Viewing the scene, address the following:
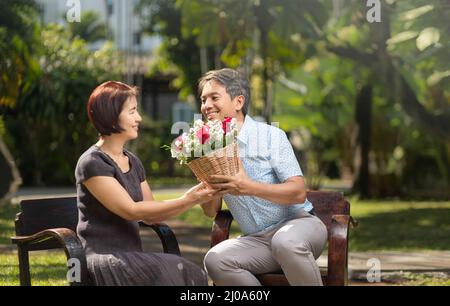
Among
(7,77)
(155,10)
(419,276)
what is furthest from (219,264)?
(155,10)

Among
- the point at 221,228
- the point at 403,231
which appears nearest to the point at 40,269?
the point at 221,228

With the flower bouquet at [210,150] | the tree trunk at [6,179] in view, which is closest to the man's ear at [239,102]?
the flower bouquet at [210,150]

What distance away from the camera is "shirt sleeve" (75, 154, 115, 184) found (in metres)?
3.64

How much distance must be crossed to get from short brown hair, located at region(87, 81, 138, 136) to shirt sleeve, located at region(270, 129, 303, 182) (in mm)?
740

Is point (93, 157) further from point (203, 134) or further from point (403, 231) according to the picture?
point (403, 231)

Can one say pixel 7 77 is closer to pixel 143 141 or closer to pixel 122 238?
pixel 122 238

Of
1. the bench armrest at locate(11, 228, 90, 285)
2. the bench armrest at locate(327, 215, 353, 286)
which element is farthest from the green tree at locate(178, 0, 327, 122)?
the bench armrest at locate(11, 228, 90, 285)

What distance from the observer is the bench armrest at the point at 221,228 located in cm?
425

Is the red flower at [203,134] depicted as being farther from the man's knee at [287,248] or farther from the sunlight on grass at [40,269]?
the sunlight on grass at [40,269]

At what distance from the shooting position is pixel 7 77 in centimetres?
1001

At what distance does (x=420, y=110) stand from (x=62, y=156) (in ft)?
35.1

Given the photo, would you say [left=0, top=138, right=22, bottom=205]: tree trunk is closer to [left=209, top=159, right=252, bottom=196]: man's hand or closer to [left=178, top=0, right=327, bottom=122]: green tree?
[left=178, top=0, right=327, bottom=122]: green tree

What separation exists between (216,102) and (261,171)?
0.40 metres
